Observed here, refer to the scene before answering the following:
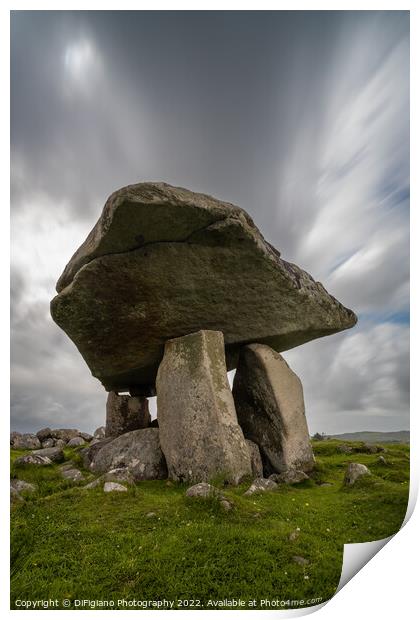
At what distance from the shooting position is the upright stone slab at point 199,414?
860cm

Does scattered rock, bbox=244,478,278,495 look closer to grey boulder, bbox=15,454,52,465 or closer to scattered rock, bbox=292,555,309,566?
scattered rock, bbox=292,555,309,566

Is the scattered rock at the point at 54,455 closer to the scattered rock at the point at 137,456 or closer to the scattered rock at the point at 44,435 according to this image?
the scattered rock at the point at 137,456

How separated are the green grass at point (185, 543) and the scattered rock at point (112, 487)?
0.14 metres

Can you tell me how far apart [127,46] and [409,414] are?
7.94 m

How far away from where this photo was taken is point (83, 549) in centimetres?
520

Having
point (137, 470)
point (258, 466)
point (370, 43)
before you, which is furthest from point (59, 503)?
point (370, 43)

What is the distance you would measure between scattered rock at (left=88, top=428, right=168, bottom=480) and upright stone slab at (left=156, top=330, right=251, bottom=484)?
0.46 meters

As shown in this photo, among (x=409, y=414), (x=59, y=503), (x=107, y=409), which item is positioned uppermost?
(x=107, y=409)

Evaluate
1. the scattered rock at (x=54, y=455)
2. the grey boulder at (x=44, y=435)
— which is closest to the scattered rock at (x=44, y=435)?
the grey boulder at (x=44, y=435)

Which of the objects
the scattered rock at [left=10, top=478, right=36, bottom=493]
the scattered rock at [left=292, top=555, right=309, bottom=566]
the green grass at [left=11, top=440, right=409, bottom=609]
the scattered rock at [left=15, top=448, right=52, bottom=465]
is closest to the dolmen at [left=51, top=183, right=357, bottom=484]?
the green grass at [left=11, top=440, right=409, bottom=609]

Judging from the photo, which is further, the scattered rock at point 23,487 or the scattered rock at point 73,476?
the scattered rock at point 73,476

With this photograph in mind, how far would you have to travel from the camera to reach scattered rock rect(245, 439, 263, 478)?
9951 mm

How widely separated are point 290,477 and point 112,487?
4235 millimetres

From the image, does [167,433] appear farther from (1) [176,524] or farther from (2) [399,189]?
(2) [399,189]
